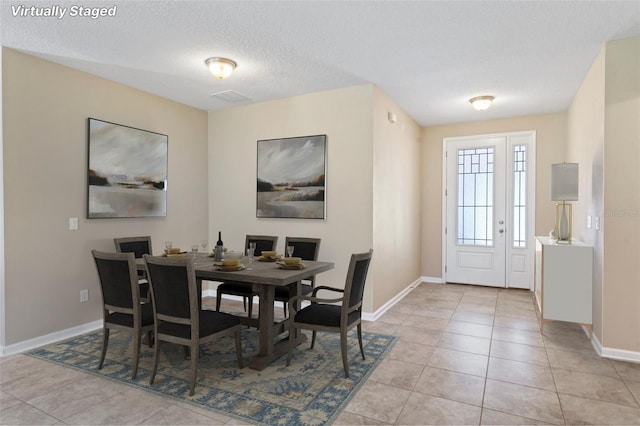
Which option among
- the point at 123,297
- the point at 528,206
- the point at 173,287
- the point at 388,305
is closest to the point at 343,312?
the point at 173,287

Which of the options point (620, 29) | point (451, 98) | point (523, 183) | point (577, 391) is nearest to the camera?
point (577, 391)

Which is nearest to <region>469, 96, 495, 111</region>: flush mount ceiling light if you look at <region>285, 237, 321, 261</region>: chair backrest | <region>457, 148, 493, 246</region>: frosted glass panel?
<region>457, 148, 493, 246</region>: frosted glass panel

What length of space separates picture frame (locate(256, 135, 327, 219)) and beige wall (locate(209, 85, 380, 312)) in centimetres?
8

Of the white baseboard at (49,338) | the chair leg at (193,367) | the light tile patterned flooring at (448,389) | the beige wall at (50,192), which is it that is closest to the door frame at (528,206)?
the light tile patterned flooring at (448,389)

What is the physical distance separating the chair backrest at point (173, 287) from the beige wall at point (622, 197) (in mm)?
3379

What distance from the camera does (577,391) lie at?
2660 millimetres

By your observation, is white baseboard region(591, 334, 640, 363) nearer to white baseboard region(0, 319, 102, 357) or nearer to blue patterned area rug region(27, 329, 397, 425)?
blue patterned area rug region(27, 329, 397, 425)

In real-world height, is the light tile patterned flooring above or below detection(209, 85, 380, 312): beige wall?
below

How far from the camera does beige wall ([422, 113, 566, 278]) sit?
18.7ft

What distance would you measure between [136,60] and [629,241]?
15.3 ft

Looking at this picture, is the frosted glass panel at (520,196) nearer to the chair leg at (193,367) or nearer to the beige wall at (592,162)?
the beige wall at (592,162)

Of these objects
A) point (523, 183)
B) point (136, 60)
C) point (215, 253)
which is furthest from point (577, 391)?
point (136, 60)

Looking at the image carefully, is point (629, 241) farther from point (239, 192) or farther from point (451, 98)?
point (239, 192)

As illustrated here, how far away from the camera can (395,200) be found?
518 centimetres
